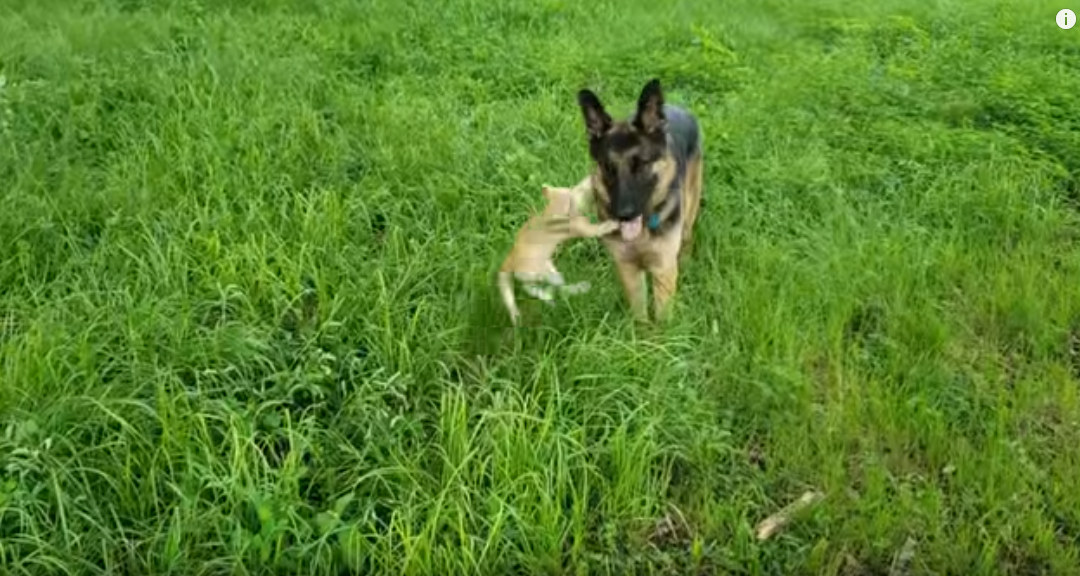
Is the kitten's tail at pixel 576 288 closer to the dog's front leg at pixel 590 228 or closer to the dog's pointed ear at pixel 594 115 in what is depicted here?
the dog's front leg at pixel 590 228

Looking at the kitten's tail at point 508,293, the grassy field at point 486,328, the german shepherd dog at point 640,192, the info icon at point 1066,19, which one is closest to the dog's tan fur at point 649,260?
the german shepherd dog at point 640,192

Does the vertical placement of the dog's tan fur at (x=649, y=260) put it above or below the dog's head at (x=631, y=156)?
below

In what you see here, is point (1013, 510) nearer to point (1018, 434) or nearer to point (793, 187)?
point (1018, 434)

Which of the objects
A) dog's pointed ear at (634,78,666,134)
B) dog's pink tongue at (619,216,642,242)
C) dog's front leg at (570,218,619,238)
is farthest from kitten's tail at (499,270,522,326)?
dog's pointed ear at (634,78,666,134)

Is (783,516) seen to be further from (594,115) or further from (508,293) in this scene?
(594,115)

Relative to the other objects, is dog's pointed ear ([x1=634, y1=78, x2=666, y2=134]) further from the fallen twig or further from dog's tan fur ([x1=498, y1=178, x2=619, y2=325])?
the fallen twig

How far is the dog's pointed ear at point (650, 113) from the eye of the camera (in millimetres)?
3855

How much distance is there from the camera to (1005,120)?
19.8 feet

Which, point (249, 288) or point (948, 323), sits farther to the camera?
point (948, 323)

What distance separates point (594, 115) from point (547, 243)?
51 cm

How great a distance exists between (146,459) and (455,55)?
4152 mm

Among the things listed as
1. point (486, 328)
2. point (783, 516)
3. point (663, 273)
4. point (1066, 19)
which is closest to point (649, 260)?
point (663, 273)

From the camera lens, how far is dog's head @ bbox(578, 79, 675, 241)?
3869mm

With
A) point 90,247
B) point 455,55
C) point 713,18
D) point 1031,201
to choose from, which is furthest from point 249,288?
point 713,18
